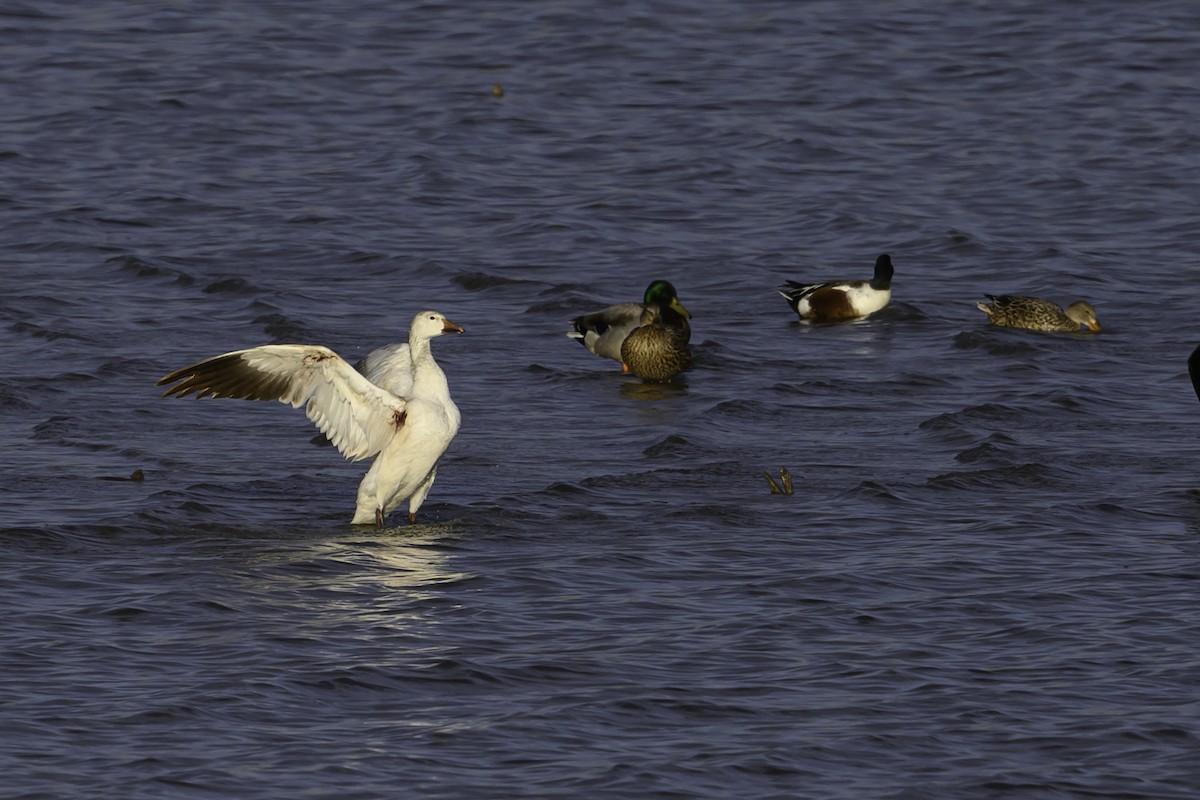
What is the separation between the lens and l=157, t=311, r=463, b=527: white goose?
398 inches

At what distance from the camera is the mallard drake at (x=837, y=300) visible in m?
16.1

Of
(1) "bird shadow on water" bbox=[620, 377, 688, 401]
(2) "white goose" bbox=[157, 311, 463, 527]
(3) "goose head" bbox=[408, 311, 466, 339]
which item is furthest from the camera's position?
(1) "bird shadow on water" bbox=[620, 377, 688, 401]

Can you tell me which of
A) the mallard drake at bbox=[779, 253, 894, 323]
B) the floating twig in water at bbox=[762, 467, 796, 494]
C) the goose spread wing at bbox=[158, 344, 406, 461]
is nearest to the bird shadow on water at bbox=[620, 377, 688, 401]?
the mallard drake at bbox=[779, 253, 894, 323]

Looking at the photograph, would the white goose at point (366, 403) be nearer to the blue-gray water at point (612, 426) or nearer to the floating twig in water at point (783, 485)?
the blue-gray water at point (612, 426)

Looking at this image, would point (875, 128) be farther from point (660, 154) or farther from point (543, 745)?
point (543, 745)

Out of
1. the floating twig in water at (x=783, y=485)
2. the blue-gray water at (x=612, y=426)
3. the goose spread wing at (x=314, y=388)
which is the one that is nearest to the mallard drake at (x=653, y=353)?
the blue-gray water at (x=612, y=426)

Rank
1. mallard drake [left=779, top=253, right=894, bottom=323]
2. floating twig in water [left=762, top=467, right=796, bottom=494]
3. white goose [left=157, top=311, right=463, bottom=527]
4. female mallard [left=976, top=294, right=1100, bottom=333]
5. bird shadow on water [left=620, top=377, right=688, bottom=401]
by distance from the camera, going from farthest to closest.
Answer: mallard drake [left=779, top=253, right=894, bottom=323] < female mallard [left=976, top=294, right=1100, bottom=333] < bird shadow on water [left=620, top=377, right=688, bottom=401] < floating twig in water [left=762, top=467, right=796, bottom=494] < white goose [left=157, top=311, right=463, bottom=527]

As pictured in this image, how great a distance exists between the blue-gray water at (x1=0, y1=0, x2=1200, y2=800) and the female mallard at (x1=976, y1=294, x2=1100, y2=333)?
28cm

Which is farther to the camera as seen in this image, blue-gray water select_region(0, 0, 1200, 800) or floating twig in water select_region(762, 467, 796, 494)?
floating twig in water select_region(762, 467, 796, 494)

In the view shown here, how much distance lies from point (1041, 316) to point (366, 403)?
670cm

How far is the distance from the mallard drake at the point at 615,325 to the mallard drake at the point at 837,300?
4.06 ft

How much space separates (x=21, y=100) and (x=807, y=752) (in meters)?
19.4

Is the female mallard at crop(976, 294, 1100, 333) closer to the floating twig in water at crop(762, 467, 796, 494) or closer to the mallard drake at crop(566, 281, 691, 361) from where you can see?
the mallard drake at crop(566, 281, 691, 361)

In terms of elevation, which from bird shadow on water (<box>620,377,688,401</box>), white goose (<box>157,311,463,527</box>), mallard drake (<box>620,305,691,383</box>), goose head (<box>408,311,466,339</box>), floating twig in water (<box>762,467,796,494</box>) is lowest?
bird shadow on water (<box>620,377,688,401</box>)
